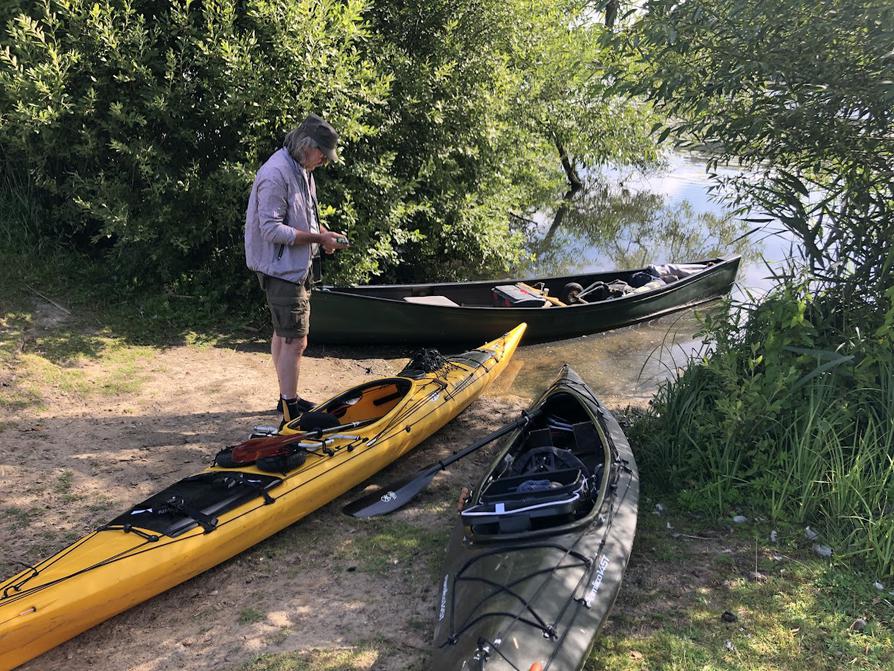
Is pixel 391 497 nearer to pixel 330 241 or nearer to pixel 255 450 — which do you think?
pixel 255 450

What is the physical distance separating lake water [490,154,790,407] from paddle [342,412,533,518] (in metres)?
2.11

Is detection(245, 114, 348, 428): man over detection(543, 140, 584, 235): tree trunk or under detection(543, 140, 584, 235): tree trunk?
under

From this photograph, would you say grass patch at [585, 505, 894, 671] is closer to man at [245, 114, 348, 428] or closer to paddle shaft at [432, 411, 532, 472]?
paddle shaft at [432, 411, 532, 472]

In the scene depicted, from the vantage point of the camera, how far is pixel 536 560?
329 cm

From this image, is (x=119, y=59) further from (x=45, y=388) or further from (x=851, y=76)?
(x=851, y=76)

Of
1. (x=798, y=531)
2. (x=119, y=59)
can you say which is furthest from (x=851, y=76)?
(x=119, y=59)

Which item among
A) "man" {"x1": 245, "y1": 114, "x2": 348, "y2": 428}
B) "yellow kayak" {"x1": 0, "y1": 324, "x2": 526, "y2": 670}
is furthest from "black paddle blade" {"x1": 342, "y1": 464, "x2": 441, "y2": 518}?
"man" {"x1": 245, "y1": 114, "x2": 348, "y2": 428}

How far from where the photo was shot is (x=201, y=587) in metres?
3.66

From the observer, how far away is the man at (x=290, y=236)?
454 centimetres

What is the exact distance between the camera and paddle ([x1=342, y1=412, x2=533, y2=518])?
4.32m

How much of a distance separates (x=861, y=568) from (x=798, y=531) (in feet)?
1.28

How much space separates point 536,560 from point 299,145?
3104 mm

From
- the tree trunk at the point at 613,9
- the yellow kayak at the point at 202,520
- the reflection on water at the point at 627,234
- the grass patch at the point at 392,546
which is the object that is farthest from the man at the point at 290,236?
the reflection on water at the point at 627,234

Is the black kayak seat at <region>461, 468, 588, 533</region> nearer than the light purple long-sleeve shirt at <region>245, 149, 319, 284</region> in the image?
Yes
